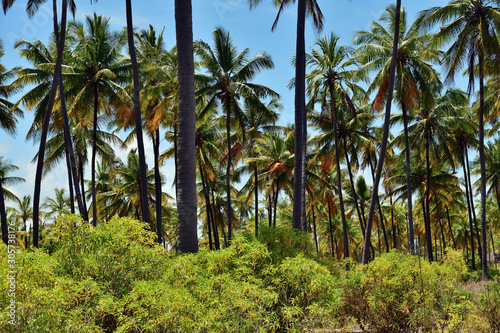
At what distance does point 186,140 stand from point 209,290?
420 cm

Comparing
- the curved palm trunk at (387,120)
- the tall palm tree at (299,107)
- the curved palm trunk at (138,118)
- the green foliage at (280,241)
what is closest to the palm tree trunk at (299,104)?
the tall palm tree at (299,107)

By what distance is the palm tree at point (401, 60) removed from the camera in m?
18.7

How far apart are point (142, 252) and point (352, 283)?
5.28 meters

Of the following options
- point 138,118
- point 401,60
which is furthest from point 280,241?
point 401,60

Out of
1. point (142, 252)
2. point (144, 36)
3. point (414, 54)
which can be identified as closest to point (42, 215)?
point (144, 36)

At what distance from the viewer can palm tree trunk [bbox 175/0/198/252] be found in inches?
351

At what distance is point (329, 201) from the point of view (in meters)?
32.2

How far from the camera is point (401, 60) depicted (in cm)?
1920

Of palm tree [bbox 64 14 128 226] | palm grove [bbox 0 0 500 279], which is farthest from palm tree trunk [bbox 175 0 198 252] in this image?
palm tree [bbox 64 14 128 226]

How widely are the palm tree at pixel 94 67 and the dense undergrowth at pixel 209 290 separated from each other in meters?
14.7

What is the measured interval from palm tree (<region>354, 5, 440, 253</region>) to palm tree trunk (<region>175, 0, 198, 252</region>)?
37.6 ft

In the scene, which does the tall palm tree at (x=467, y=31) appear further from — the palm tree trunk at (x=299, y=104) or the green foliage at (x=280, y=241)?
the green foliage at (x=280, y=241)

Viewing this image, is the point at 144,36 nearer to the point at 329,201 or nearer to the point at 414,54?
the point at 414,54

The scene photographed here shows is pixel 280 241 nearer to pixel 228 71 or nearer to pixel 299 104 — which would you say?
pixel 299 104
